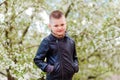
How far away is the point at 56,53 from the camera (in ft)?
10.4

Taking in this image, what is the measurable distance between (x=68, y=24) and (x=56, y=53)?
617 centimetres

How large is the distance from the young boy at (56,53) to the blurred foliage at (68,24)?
4981 mm

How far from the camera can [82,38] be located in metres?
9.51

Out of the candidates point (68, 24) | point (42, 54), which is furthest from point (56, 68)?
point (68, 24)

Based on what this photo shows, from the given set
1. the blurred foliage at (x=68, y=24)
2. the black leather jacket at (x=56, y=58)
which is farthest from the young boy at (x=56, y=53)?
the blurred foliage at (x=68, y=24)

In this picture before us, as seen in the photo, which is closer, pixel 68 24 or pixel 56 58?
pixel 56 58

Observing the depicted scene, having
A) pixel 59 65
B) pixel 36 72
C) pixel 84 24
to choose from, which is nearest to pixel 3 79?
pixel 36 72

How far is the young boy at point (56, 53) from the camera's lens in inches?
124

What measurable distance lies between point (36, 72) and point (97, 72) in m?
3.37

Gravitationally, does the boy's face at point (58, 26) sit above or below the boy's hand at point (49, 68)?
above

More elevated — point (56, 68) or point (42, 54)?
point (42, 54)

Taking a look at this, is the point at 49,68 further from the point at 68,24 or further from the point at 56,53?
the point at 68,24

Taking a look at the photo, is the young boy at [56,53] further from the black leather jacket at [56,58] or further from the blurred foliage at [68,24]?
the blurred foliage at [68,24]

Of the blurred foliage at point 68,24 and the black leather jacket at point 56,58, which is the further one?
the blurred foliage at point 68,24
